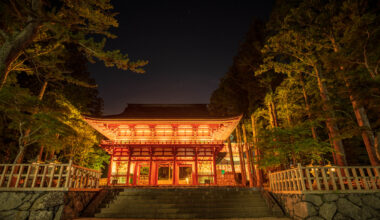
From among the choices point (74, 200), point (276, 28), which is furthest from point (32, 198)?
point (276, 28)

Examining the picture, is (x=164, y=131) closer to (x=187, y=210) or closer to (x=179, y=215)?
(x=187, y=210)

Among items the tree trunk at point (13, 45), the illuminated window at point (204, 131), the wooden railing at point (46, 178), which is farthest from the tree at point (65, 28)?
the illuminated window at point (204, 131)

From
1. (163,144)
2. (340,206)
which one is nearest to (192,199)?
(340,206)

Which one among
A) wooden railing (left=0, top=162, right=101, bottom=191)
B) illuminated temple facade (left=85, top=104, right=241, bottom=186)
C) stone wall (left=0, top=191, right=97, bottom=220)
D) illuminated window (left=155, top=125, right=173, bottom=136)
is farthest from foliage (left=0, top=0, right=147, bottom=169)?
illuminated window (left=155, top=125, right=173, bottom=136)

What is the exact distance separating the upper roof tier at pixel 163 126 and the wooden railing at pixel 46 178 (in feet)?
16.4

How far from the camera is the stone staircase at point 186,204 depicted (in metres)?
6.96

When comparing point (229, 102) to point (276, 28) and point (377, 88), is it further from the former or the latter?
point (377, 88)

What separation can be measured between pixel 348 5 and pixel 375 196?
7597 millimetres

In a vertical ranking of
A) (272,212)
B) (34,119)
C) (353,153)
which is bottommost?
(272,212)

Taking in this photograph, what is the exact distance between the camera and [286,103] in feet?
41.2

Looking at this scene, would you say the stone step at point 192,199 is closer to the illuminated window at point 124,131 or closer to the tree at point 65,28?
the tree at point 65,28

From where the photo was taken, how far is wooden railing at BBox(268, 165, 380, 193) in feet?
20.1

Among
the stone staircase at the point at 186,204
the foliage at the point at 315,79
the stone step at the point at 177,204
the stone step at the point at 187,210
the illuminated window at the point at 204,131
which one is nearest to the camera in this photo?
the foliage at the point at 315,79

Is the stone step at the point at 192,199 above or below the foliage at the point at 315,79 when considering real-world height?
below
